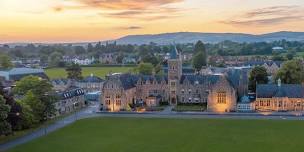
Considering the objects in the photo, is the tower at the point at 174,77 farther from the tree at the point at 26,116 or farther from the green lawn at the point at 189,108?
the tree at the point at 26,116

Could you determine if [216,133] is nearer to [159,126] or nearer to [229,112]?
[159,126]

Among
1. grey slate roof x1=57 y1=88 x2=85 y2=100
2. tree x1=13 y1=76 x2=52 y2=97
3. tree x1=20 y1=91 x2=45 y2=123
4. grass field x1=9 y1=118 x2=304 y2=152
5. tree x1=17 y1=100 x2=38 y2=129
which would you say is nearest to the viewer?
grass field x1=9 y1=118 x2=304 y2=152

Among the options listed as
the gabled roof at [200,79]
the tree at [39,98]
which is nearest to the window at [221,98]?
the gabled roof at [200,79]

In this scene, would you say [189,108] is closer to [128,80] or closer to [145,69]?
[128,80]

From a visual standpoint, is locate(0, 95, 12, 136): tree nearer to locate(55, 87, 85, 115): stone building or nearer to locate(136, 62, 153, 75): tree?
locate(55, 87, 85, 115): stone building

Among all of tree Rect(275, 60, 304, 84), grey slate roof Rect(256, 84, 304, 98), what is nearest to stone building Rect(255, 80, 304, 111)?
grey slate roof Rect(256, 84, 304, 98)

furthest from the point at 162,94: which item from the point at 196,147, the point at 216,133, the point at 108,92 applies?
the point at 196,147
